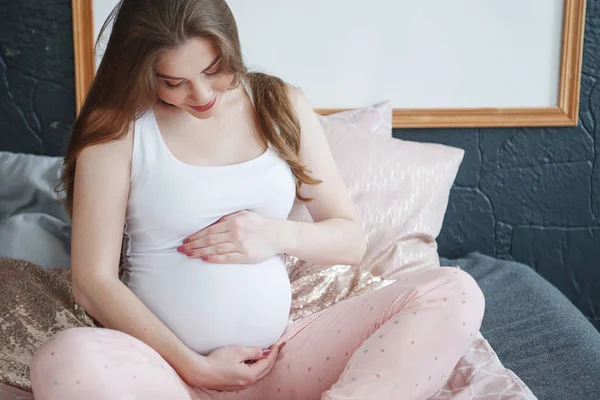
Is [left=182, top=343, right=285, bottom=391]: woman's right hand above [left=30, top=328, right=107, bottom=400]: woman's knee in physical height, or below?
below

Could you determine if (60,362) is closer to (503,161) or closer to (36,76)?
(36,76)

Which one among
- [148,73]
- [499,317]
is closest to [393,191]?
[499,317]

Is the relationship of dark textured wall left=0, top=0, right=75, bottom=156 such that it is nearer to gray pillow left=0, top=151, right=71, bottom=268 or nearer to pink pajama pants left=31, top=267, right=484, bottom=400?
gray pillow left=0, top=151, right=71, bottom=268

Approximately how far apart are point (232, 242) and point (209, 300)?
0.11 m

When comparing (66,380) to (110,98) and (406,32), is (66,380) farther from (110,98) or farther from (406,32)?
(406,32)

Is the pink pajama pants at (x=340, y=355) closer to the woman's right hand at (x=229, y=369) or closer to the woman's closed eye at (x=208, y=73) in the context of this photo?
the woman's right hand at (x=229, y=369)

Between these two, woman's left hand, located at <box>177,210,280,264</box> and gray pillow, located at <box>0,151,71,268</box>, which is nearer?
woman's left hand, located at <box>177,210,280,264</box>

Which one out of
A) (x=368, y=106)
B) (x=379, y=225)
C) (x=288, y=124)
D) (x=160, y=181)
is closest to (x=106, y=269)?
(x=160, y=181)

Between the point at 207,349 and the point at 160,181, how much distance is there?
11.8 inches

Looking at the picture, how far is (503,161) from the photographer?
7.32ft

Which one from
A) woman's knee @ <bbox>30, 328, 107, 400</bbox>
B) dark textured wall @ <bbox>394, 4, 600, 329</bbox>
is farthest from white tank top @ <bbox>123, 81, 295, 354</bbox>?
dark textured wall @ <bbox>394, 4, 600, 329</bbox>

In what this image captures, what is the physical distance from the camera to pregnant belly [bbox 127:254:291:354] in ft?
4.11

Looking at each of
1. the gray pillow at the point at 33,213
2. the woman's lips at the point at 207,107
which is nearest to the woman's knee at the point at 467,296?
the woman's lips at the point at 207,107

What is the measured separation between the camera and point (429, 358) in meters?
1.14
